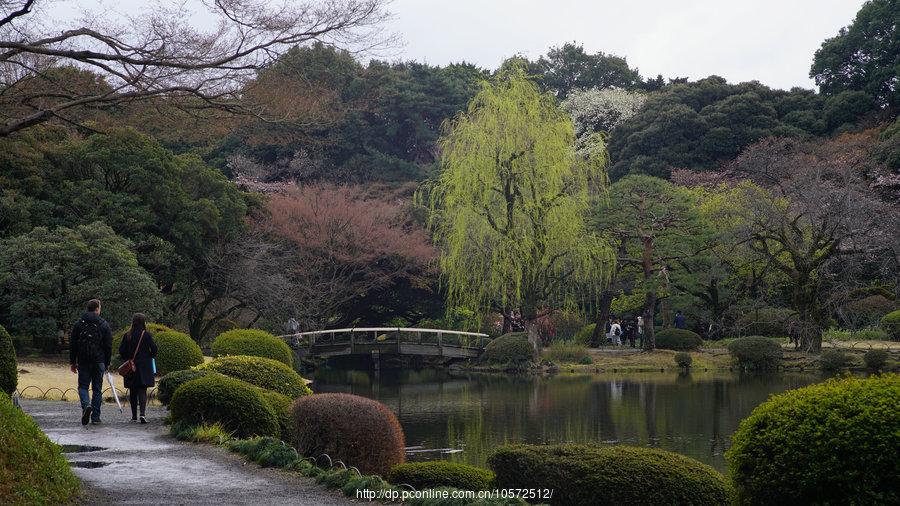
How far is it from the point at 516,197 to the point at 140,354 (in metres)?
19.7

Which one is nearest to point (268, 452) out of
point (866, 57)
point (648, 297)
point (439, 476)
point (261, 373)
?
point (439, 476)

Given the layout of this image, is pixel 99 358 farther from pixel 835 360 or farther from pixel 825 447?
pixel 835 360

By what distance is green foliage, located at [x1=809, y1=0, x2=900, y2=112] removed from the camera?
43281 millimetres

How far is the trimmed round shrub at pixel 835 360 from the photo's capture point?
28.0 meters

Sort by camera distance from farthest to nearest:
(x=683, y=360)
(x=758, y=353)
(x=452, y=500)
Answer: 1. (x=683, y=360)
2. (x=758, y=353)
3. (x=452, y=500)

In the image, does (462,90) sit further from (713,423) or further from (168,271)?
(713,423)

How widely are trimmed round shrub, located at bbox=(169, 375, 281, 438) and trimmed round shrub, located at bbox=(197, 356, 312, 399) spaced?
1.79 meters

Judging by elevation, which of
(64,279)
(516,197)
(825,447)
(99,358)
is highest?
(516,197)

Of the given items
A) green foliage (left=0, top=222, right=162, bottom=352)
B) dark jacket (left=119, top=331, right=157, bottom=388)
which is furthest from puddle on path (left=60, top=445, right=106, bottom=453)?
green foliage (left=0, top=222, right=162, bottom=352)

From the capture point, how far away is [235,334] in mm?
20656

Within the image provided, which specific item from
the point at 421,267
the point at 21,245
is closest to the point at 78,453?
the point at 21,245

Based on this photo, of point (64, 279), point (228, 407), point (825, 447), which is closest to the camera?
point (825, 447)

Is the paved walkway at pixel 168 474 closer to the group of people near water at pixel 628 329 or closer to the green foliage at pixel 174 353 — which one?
the green foliage at pixel 174 353

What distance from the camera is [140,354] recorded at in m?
11.8
